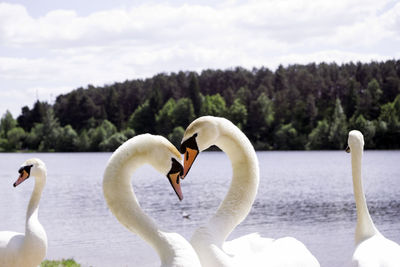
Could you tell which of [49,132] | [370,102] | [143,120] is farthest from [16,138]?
[370,102]

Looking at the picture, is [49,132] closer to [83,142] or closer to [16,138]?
[83,142]

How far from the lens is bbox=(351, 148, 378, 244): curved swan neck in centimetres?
676

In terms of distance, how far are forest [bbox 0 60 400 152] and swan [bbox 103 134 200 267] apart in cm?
8561

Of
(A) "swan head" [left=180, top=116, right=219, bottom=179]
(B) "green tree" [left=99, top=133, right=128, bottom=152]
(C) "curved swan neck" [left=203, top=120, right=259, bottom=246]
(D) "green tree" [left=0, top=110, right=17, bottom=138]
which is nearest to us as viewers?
(A) "swan head" [left=180, top=116, right=219, bottom=179]

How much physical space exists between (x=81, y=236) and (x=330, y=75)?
329ft

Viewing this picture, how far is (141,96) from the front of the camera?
419ft

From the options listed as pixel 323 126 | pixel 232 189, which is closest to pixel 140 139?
pixel 232 189

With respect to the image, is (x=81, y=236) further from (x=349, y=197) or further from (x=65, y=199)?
(x=349, y=197)

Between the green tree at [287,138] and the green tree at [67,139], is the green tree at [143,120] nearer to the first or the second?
the green tree at [67,139]

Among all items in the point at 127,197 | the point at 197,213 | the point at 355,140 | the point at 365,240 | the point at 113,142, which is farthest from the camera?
the point at 113,142

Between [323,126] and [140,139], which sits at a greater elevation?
[140,139]

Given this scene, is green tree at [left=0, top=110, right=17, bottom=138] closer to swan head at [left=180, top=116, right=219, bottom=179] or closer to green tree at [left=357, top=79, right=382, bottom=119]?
green tree at [left=357, top=79, right=382, bottom=119]

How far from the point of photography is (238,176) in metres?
5.46

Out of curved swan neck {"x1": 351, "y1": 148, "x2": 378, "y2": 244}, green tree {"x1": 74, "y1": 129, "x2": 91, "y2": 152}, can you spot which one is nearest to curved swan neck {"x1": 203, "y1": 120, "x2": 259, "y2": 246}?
curved swan neck {"x1": 351, "y1": 148, "x2": 378, "y2": 244}
